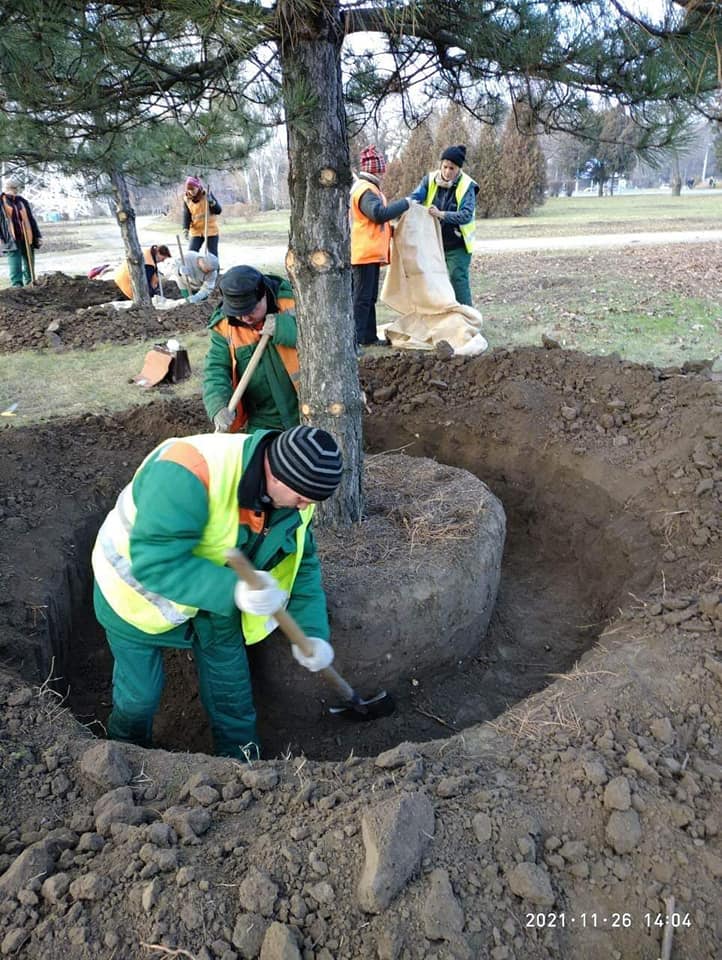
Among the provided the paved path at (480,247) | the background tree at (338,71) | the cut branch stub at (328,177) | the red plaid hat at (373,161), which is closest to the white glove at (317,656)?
the background tree at (338,71)

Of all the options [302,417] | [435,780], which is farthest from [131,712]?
[302,417]

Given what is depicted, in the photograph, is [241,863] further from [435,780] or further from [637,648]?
[637,648]

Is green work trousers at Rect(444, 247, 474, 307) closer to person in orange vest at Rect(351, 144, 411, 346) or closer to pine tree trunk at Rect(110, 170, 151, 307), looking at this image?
person in orange vest at Rect(351, 144, 411, 346)

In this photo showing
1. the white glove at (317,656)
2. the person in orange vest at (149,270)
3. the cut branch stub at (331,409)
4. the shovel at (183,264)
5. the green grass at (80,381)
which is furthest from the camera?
the person in orange vest at (149,270)

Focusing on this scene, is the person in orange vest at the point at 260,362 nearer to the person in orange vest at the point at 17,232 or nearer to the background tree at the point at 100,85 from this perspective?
the background tree at the point at 100,85

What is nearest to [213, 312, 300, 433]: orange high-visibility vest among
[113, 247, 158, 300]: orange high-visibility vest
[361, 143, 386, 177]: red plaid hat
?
[361, 143, 386, 177]: red plaid hat

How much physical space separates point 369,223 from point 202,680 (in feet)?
14.4

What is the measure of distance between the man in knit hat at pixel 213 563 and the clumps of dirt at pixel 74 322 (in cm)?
551

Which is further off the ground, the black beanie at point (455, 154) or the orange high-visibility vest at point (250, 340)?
the black beanie at point (455, 154)

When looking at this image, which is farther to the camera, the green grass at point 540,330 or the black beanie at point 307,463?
the green grass at point 540,330

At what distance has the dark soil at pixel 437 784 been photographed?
1.59m

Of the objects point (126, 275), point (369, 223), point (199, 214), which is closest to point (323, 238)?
point (369, 223)

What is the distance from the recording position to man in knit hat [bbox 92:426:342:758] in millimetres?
2023

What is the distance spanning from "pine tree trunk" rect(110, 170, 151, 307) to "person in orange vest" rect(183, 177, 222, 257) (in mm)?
1004
